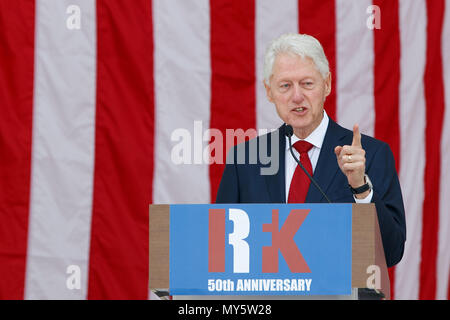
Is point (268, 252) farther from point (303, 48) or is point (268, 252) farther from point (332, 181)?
point (303, 48)

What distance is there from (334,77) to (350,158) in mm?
2068

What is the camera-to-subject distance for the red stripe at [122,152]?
11.1 feet

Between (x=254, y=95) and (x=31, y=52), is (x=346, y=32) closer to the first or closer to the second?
(x=254, y=95)

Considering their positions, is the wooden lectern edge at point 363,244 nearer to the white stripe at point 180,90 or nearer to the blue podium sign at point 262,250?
the blue podium sign at point 262,250

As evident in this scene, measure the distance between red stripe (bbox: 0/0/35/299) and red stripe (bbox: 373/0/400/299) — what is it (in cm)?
176

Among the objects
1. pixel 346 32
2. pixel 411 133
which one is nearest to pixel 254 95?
pixel 346 32

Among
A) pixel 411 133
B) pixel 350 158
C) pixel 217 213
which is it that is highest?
pixel 411 133

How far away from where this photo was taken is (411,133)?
3520mm

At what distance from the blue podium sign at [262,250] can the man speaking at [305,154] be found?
1.19ft

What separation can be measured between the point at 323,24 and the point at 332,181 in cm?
188

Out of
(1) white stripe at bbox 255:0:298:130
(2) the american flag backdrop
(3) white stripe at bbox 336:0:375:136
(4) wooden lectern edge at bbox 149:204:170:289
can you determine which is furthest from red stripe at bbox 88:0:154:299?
(4) wooden lectern edge at bbox 149:204:170:289

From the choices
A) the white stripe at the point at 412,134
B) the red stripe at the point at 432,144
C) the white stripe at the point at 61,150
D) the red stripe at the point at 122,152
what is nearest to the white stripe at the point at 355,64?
the white stripe at the point at 412,134
